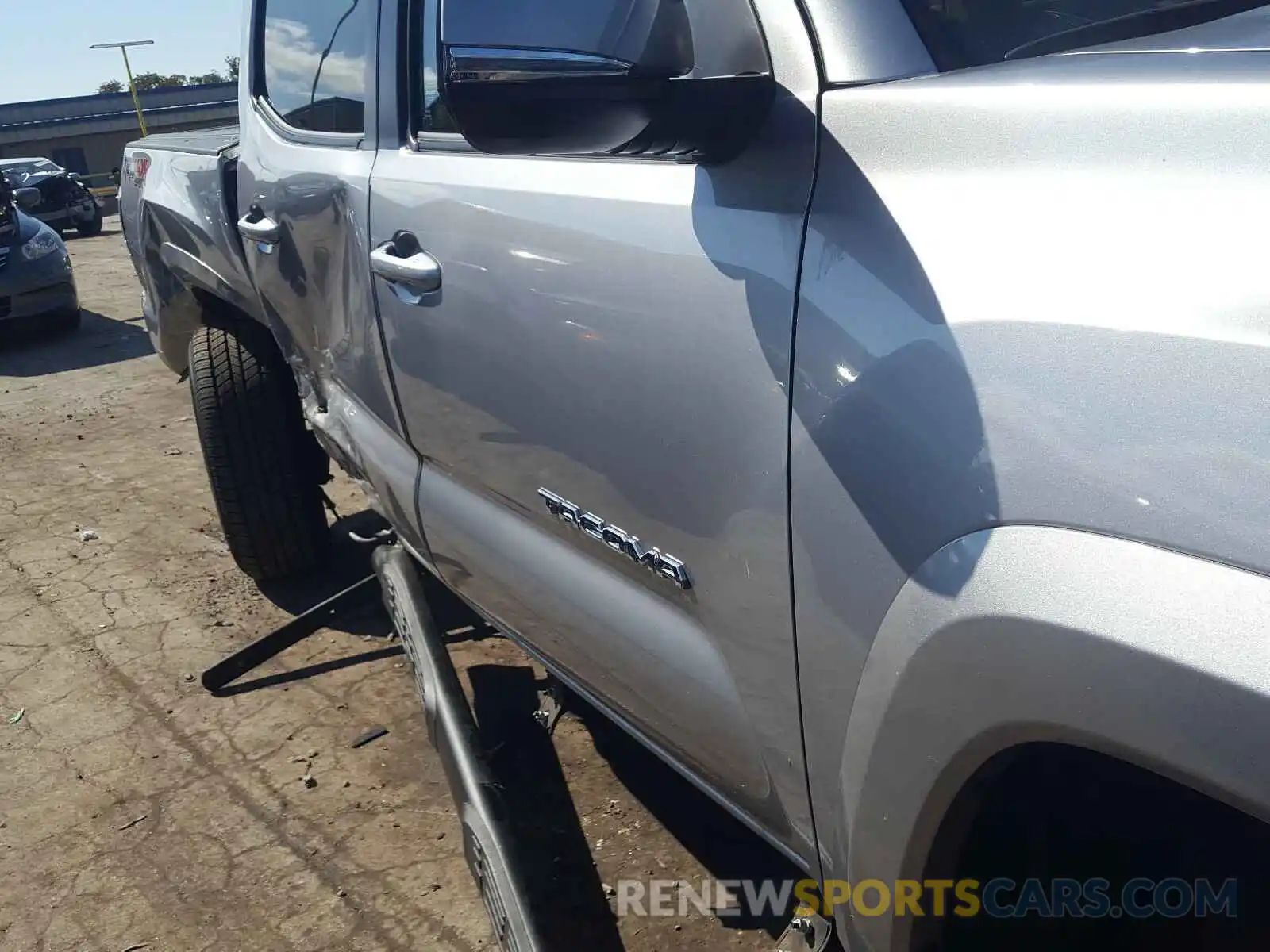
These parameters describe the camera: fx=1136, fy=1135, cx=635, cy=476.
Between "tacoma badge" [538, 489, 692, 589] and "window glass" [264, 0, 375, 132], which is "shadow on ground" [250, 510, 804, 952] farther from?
"window glass" [264, 0, 375, 132]

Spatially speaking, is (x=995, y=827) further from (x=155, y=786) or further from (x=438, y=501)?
(x=155, y=786)

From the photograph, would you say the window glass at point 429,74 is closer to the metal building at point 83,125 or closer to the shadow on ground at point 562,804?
the shadow on ground at point 562,804

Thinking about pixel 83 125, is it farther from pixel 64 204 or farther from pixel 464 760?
pixel 464 760

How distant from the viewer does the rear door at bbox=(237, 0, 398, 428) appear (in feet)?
7.16

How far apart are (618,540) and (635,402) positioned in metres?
0.22

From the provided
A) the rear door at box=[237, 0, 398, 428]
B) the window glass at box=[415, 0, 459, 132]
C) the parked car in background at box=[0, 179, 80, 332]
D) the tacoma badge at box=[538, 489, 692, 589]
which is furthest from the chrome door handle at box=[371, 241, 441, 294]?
the parked car in background at box=[0, 179, 80, 332]

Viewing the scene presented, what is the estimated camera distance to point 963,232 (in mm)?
977

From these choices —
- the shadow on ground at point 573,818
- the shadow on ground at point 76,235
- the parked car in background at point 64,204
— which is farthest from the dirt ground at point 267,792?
the shadow on ground at point 76,235

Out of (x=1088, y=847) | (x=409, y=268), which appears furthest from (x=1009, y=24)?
(x=409, y=268)

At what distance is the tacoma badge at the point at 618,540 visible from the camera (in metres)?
1.38

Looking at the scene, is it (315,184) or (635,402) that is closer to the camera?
(635,402)

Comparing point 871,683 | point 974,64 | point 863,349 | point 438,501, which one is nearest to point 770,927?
point 438,501

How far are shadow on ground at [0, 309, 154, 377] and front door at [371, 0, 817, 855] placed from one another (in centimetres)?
688

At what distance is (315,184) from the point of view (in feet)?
7.68
